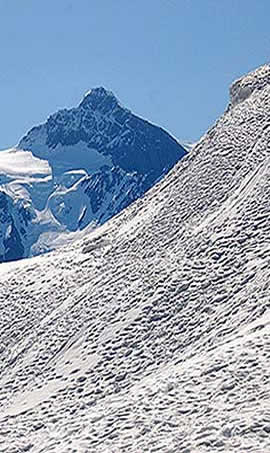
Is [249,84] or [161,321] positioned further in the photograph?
[249,84]

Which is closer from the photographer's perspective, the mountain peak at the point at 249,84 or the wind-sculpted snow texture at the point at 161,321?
the wind-sculpted snow texture at the point at 161,321

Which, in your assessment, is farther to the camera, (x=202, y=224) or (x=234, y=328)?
(x=202, y=224)

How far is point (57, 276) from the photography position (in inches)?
1503

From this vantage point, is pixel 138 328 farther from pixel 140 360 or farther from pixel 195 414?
pixel 195 414

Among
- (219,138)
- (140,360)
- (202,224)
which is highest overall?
(219,138)

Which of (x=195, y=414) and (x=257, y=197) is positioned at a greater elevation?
(x=257, y=197)

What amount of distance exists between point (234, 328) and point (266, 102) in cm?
1865

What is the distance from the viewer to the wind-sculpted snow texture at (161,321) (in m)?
20.0

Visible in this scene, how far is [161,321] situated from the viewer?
28.9m

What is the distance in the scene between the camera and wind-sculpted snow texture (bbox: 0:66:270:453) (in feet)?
65.5

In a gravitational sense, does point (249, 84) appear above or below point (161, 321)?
above

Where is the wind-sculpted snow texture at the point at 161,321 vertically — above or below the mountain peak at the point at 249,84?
below

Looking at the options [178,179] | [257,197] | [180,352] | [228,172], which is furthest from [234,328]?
[178,179]

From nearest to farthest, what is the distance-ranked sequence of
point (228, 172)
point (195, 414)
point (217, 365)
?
point (195, 414), point (217, 365), point (228, 172)
